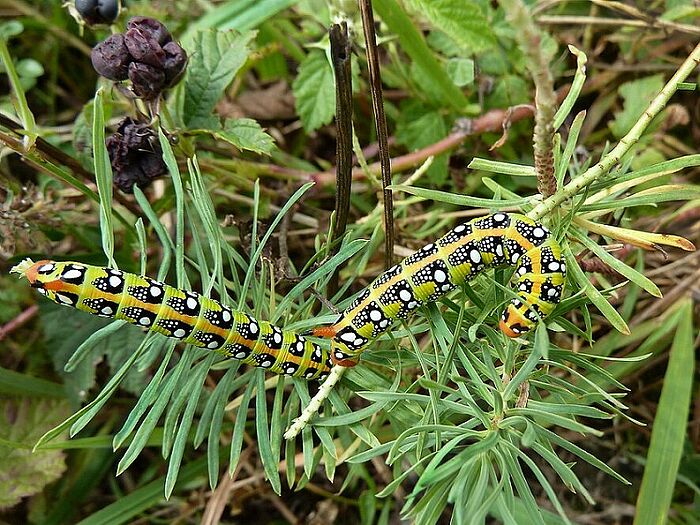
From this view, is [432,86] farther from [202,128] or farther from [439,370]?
[439,370]

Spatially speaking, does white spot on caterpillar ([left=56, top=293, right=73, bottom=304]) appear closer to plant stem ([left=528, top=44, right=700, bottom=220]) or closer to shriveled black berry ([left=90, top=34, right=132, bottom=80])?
shriveled black berry ([left=90, top=34, right=132, bottom=80])

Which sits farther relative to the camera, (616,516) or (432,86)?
(432,86)

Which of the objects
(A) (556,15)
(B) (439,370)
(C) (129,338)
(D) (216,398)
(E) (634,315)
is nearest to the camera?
(B) (439,370)

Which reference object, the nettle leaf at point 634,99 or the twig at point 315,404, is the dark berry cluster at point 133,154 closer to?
the twig at point 315,404

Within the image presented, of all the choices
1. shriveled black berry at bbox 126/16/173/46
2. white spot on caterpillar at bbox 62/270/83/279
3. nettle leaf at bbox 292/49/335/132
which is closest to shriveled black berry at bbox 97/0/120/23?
shriveled black berry at bbox 126/16/173/46

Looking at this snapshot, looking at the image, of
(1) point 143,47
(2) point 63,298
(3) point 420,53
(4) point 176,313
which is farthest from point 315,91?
(2) point 63,298

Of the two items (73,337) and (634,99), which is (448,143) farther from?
(73,337)

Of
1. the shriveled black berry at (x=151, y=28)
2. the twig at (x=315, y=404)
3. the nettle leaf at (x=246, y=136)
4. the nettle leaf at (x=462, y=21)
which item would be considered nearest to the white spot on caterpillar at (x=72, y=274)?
the twig at (x=315, y=404)

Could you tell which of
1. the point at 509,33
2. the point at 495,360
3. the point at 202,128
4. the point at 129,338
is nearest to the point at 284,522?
the point at 129,338
